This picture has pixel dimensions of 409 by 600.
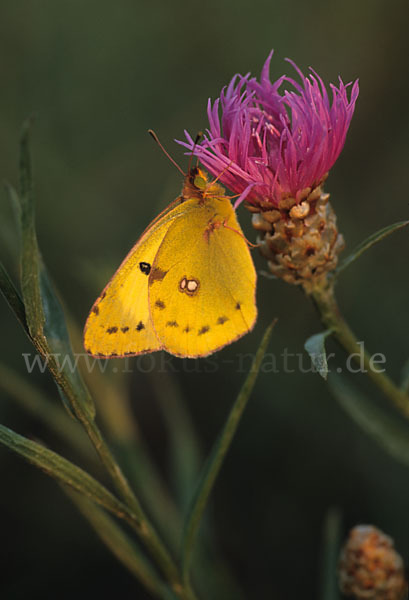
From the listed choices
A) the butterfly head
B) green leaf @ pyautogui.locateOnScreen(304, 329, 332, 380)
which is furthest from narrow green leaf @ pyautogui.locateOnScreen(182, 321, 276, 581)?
the butterfly head

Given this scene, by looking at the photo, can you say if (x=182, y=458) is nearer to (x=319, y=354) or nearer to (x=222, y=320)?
(x=222, y=320)

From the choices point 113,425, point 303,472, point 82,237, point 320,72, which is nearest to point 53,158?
point 82,237

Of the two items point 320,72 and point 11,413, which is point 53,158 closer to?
point 11,413

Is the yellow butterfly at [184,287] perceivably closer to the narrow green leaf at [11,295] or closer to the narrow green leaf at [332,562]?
the narrow green leaf at [11,295]

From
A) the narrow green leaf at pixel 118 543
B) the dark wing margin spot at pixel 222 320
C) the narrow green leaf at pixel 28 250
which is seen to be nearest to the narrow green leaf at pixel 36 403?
the narrow green leaf at pixel 118 543

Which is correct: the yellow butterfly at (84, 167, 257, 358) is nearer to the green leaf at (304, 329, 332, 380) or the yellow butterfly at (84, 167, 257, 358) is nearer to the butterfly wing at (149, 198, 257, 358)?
the butterfly wing at (149, 198, 257, 358)

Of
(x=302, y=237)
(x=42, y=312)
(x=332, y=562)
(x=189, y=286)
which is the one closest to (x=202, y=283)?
(x=189, y=286)
